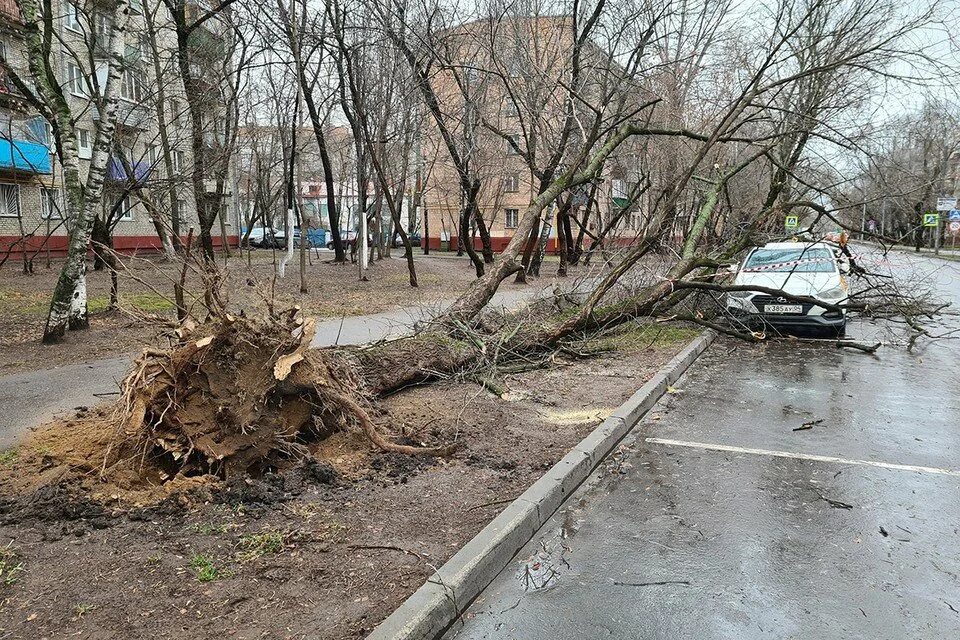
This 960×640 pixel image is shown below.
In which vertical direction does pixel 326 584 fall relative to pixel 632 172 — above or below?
below

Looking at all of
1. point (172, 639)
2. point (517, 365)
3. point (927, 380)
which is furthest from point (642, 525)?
point (927, 380)

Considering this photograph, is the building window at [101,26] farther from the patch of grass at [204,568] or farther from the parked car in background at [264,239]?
the parked car in background at [264,239]

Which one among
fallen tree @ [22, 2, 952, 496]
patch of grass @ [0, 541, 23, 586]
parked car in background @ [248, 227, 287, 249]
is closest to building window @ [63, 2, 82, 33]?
fallen tree @ [22, 2, 952, 496]

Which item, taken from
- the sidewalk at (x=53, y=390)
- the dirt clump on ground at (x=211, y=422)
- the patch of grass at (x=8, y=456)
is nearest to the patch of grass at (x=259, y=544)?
the dirt clump on ground at (x=211, y=422)

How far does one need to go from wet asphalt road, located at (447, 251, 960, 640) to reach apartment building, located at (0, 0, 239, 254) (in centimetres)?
571

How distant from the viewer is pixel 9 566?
3191mm

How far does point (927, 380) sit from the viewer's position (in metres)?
8.14

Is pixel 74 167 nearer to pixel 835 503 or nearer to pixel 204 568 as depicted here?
pixel 204 568

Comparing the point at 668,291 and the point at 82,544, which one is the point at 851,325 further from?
the point at 82,544

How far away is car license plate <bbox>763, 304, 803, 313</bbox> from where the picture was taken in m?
10.9

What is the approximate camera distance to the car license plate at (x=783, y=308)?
35.7 feet

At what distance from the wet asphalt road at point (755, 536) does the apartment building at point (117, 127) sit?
571 centimetres

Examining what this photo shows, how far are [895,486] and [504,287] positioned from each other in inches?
598

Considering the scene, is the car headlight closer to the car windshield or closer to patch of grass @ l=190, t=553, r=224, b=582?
the car windshield
